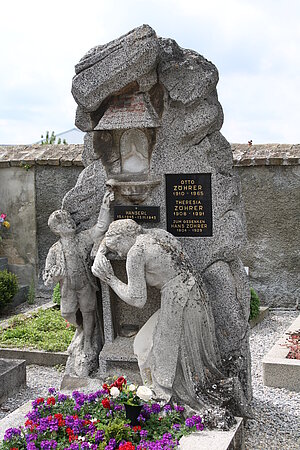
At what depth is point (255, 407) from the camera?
582 cm

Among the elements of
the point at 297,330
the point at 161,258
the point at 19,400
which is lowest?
the point at 19,400

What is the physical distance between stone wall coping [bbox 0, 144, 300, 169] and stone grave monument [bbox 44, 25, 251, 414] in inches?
187

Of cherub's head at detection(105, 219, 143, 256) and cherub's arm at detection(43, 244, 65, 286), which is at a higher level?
cherub's head at detection(105, 219, 143, 256)

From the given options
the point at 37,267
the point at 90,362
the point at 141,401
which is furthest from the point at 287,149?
the point at 141,401

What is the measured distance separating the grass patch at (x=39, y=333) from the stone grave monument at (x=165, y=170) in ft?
7.24

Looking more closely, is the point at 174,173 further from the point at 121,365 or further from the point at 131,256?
Answer: the point at 121,365

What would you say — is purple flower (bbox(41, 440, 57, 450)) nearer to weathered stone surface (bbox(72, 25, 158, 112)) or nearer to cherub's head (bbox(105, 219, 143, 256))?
cherub's head (bbox(105, 219, 143, 256))

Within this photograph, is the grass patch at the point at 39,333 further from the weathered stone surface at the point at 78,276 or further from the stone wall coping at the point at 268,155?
the stone wall coping at the point at 268,155

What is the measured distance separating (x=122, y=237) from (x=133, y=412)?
140 centimetres

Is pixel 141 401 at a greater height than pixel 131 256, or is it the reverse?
pixel 131 256

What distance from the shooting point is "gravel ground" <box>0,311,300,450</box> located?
203 inches

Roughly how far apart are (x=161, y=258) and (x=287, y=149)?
589 cm

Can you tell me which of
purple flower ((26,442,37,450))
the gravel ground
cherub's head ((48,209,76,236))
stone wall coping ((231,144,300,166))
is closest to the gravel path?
the gravel ground

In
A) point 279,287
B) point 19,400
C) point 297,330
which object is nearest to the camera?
point 19,400
